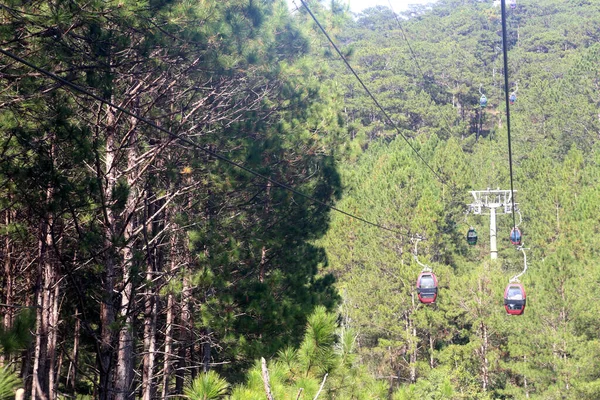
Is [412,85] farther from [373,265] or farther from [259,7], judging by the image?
[259,7]

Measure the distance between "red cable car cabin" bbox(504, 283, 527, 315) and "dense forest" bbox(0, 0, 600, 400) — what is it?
9.97 ft

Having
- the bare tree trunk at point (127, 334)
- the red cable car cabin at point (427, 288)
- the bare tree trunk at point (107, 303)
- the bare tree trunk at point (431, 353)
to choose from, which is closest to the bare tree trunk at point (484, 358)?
the bare tree trunk at point (431, 353)

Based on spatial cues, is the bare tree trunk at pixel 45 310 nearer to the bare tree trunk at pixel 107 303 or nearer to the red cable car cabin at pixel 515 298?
the bare tree trunk at pixel 107 303

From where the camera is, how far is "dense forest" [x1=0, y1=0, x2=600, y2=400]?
240 inches

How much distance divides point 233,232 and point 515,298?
810 centimetres

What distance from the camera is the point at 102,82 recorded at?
6059mm

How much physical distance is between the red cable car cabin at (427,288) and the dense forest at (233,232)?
88.0 inches

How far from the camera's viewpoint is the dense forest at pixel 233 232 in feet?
20.0

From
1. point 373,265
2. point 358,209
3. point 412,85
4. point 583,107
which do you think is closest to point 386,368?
point 373,265

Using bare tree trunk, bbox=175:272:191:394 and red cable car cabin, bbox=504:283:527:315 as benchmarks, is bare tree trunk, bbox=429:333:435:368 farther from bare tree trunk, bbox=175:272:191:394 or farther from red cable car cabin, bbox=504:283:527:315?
bare tree trunk, bbox=175:272:191:394

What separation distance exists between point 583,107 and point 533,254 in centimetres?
1348

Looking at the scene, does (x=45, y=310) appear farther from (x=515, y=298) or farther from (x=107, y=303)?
(x=515, y=298)

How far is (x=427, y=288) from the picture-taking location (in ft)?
53.2

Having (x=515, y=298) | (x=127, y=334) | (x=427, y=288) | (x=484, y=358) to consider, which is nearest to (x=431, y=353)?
(x=484, y=358)
